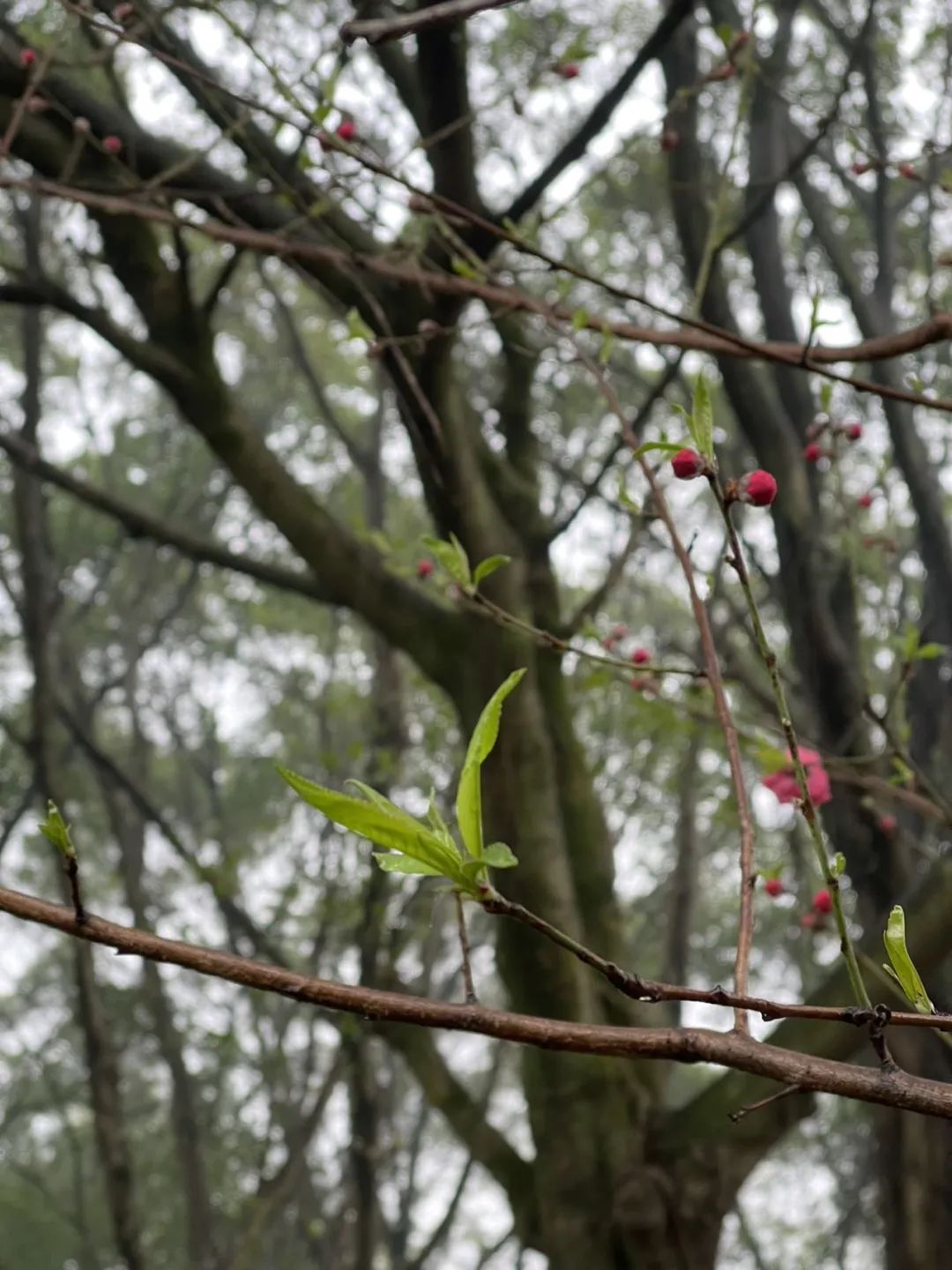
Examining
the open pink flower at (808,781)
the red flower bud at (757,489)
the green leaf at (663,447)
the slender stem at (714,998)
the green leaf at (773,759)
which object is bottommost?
the slender stem at (714,998)

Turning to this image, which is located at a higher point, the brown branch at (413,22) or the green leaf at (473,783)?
the brown branch at (413,22)

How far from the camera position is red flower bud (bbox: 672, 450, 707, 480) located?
814 millimetres

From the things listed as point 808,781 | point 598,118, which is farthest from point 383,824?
point 598,118

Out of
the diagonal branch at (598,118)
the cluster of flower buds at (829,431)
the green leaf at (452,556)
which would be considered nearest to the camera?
the green leaf at (452,556)

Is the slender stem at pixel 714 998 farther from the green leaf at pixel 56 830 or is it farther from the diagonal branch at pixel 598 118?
the diagonal branch at pixel 598 118

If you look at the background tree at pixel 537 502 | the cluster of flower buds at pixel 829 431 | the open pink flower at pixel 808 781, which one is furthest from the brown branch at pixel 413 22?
the cluster of flower buds at pixel 829 431

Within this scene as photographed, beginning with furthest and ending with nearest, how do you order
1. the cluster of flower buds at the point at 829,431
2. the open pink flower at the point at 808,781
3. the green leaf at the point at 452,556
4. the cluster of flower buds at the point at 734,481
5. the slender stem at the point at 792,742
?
the cluster of flower buds at the point at 829,431
the open pink flower at the point at 808,781
the green leaf at the point at 452,556
the cluster of flower buds at the point at 734,481
the slender stem at the point at 792,742

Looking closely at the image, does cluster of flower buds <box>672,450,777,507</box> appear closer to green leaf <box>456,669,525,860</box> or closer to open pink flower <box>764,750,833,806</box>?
green leaf <box>456,669,525,860</box>

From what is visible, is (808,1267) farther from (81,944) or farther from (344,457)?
(81,944)

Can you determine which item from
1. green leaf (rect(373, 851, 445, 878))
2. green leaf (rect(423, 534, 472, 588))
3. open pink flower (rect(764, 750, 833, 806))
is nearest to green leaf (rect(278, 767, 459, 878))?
green leaf (rect(373, 851, 445, 878))

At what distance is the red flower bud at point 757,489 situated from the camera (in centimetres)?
88

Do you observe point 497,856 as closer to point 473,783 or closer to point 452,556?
point 473,783

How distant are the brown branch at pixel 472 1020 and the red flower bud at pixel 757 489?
429 mm

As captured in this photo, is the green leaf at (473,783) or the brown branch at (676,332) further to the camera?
the brown branch at (676,332)
